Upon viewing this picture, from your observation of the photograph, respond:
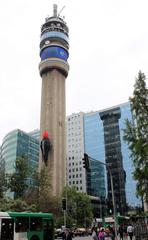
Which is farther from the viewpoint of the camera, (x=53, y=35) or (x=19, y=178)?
(x=53, y=35)

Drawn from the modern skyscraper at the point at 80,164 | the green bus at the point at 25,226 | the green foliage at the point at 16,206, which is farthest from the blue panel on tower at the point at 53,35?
the green bus at the point at 25,226

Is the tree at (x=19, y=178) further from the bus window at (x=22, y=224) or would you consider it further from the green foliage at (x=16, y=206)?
the bus window at (x=22, y=224)

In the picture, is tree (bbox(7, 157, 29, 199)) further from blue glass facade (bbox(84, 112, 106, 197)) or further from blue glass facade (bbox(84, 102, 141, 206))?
blue glass facade (bbox(84, 112, 106, 197))

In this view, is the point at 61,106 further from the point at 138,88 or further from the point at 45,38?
the point at 138,88

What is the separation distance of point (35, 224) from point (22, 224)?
1.78 m

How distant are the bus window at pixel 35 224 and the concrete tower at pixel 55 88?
73.1 meters

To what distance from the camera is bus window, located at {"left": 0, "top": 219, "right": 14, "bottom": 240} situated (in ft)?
75.9

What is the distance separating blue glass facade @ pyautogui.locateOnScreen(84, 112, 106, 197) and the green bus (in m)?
102

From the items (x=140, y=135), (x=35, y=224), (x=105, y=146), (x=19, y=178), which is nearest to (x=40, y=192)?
(x=19, y=178)

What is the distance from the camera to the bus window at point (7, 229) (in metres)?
23.1

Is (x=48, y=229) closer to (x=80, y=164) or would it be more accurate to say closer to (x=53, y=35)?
(x=53, y=35)

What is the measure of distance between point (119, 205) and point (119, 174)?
12.3 meters

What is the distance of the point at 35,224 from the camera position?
26.5 m

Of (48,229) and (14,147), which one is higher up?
(14,147)
